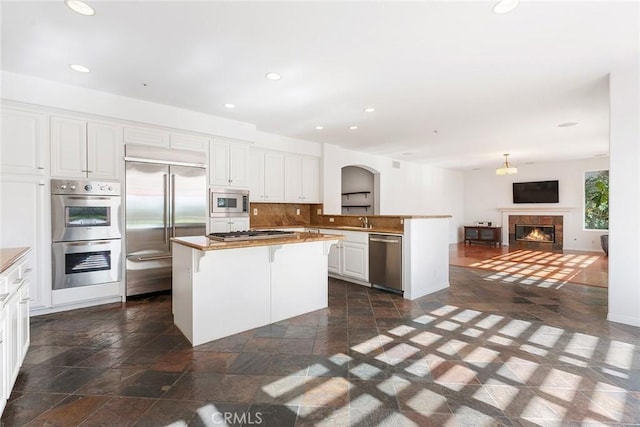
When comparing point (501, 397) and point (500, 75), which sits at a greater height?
point (500, 75)

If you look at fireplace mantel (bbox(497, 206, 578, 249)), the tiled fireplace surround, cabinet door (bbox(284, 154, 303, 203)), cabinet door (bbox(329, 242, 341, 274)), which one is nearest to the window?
fireplace mantel (bbox(497, 206, 578, 249))

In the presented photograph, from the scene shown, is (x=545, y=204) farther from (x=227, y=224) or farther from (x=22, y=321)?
(x=22, y=321)

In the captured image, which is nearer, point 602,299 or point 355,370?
point 355,370

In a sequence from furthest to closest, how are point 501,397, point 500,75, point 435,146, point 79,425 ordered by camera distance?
point 435,146
point 500,75
point 501,397
point 79,425

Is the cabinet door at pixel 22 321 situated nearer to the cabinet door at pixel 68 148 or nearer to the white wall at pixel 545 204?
the cabinet door at pixel 68 148

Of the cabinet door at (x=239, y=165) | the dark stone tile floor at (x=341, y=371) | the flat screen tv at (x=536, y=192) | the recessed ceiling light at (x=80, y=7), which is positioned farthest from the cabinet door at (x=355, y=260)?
the flat screen tv at (x=536, y=192)

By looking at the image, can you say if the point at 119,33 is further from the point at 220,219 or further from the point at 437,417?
the point at 437,417

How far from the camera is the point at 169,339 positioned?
2752mm

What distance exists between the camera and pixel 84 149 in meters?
3.65

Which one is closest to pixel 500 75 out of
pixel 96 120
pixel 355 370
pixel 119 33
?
pixel 355 370

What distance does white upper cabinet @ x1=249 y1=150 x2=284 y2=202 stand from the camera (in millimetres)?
5551

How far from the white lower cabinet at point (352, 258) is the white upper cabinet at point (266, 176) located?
1.50 metres

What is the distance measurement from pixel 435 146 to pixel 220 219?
497cm

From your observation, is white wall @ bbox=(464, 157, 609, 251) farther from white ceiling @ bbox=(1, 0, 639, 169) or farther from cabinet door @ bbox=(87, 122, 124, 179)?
cabinet door @ bbox=(87, 122, 124, 179)
